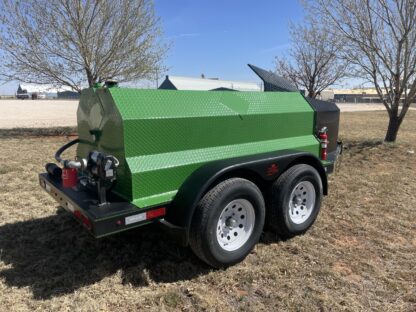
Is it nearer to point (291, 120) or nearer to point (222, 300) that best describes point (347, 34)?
point (291, 120)

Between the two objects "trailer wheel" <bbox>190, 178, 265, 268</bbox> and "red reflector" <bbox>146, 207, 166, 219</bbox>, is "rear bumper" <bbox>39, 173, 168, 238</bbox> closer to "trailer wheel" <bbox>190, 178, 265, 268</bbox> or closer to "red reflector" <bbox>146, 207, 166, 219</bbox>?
"red reflector" <bbox>146, 207, 166, 219</bbox>

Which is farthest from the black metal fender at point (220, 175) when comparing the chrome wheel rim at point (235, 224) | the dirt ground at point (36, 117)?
the dirt ground at point (36, 117)

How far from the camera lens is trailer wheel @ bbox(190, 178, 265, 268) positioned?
2791 millimetres

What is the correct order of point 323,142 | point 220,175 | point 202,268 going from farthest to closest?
point 323,142 < point 202,268 < point 220,175

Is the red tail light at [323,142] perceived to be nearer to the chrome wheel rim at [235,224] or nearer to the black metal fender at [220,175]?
the black metal fender at [220,175]

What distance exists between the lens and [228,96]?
339 centimetres

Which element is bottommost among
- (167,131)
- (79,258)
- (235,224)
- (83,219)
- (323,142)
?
(79,258)

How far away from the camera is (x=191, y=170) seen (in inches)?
119

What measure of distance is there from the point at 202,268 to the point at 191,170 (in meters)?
0.85

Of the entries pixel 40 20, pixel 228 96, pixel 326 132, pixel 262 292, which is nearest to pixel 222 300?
pixel 262 292

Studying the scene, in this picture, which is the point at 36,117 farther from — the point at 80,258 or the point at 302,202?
the point at 302,202

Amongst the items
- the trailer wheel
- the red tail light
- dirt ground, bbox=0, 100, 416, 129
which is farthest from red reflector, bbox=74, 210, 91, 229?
dirt ground, bbox=0, 100, 416, 129

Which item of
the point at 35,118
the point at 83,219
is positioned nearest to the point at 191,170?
the point at 83,219

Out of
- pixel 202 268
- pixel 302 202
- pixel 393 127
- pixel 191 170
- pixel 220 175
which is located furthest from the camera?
pixel 393 127
